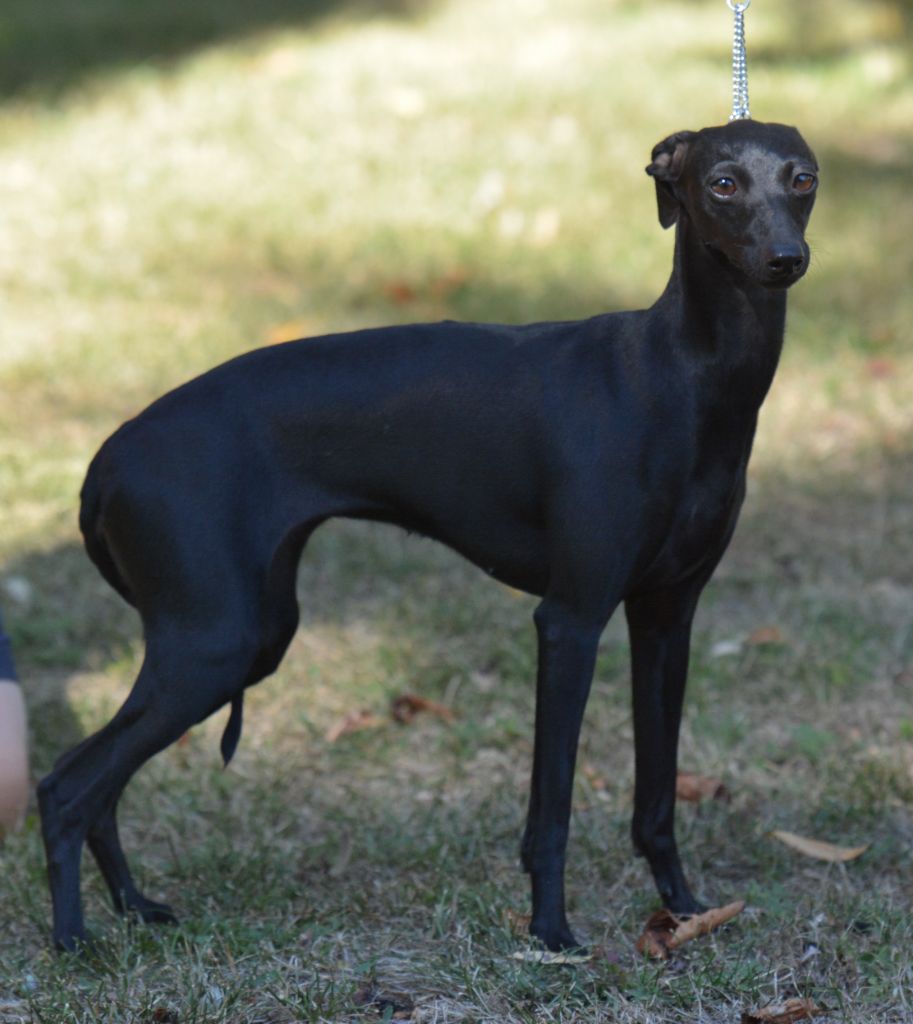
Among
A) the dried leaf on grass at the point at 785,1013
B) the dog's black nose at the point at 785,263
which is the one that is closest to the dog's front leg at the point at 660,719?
the dried leaf on grass at the point at 785,1013

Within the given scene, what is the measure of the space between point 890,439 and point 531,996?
12.5 feet

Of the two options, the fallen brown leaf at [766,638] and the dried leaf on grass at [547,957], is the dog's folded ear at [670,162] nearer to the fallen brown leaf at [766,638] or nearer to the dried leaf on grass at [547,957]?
the dried leaf on grass at [547,957]

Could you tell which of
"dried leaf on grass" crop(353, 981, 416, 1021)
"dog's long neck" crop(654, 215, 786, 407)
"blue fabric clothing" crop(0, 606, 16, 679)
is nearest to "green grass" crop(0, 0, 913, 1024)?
"dried leaf on grass" crop(353, 981, 416, 1021)

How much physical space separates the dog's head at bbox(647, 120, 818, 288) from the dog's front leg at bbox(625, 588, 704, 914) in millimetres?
761

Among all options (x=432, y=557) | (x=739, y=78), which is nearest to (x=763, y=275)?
(x=739, y=78)

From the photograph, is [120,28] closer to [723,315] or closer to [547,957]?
[723,315]

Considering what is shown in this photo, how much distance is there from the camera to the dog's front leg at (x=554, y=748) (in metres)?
3.01

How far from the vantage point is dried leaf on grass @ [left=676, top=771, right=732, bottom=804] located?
12.9 ft

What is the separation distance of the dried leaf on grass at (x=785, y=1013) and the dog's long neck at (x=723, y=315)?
1.11 metres

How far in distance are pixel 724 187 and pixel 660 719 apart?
3.72 ft

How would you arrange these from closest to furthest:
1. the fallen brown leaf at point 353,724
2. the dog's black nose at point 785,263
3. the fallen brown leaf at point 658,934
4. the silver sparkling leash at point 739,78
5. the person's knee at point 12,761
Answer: the dog's black nose at point 785,263
the silver sparkling leash at point 739,78
the fallen brown leaf at point 658,934
the person's knee at point 12,761
the fallen brown leaf at point 353,724

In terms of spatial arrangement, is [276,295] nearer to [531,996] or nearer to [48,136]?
[48,136]

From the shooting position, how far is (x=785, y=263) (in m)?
2.65

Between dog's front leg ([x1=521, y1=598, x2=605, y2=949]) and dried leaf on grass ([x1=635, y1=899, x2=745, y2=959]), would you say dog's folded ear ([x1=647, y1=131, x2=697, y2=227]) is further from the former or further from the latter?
dried leaf on grass ([x1=635, y1=899, x2=745, y2=959])
